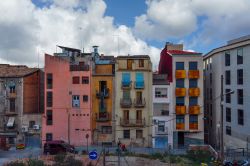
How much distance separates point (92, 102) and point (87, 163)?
16975 mm

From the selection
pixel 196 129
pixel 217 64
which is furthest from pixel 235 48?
pixel 196 129

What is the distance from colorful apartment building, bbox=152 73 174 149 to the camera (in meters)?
50.6

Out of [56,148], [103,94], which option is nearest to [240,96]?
[103,94]

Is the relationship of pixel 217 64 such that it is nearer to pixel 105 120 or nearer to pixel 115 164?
pixel 105 120

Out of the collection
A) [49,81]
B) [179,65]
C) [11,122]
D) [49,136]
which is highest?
[179,65]

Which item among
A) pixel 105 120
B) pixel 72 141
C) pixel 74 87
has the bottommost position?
pixel 72 141

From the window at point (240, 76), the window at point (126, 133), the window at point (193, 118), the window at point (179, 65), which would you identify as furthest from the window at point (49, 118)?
the window at point (240, 76)

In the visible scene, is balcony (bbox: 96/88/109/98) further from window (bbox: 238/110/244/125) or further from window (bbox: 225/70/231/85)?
window (bbox: 238/110/244/125)

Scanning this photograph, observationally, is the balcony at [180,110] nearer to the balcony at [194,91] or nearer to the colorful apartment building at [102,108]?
the balcony at [194,91]

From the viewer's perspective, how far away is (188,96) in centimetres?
5100

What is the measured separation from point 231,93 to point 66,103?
2426 cm

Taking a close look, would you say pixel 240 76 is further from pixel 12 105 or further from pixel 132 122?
pixel 12 105

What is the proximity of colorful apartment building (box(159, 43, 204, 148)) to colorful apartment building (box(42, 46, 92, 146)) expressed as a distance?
13.4 meters

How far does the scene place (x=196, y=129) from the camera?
166ft
